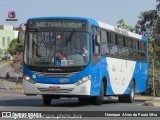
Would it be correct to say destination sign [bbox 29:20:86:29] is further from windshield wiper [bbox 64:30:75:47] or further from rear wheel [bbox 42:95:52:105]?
rear wheel [bbox 42:95:52:105]

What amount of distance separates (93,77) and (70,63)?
3.52ft

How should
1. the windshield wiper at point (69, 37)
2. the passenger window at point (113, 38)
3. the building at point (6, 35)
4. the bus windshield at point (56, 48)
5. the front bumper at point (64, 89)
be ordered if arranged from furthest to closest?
1. the building at point (6, 35)
2. the passenger window at point (113, 38)
3. the windshield wiper at point (69, 37)
4. the bus windshield at point (56, 48)
5. the front bumper at point (64, 89)

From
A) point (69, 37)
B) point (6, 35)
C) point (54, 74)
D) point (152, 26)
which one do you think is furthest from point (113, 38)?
point (6, 35)

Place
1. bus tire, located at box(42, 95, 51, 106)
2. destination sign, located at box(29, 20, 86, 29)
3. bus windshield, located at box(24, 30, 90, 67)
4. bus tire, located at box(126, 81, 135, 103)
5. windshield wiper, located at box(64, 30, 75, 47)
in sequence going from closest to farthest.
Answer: bus windshield, located at box(24, 30, 90, 67) < windshield wiper, located at box(64, 30, 75, 47) < destination sign, located at box(29, 20, 86, 29) < bus tire, located at box(42, 95, 51, 106) < bus tire, located at box(126, 81, 135, 103)

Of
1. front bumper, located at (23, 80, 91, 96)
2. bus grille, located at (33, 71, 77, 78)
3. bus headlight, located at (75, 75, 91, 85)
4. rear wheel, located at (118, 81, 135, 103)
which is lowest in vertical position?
rear wheel, located at (118, 81, 135, 103)

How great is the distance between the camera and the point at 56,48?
2009 centimetres

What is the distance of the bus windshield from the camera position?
19891 millimetres

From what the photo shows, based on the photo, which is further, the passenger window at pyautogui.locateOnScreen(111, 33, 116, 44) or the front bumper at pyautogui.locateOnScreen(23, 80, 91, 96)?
the passenger window at pyautogui.locateOnScreen(111, 33, 116, 44)

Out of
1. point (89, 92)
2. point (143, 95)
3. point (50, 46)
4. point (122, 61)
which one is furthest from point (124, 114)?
point (143, 95)

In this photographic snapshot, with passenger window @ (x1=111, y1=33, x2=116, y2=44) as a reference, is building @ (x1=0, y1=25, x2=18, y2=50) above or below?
above

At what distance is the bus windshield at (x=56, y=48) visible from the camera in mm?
19891

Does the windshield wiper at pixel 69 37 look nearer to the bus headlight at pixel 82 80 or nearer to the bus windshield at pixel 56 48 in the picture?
the bus windshield at pixel 56 48

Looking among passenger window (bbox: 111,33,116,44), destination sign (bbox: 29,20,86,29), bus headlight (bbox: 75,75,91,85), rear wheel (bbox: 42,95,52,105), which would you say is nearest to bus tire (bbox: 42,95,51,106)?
rear wheel (bbox: 42,95,52,105)

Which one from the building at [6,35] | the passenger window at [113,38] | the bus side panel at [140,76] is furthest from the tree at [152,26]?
the building at [6,35]
